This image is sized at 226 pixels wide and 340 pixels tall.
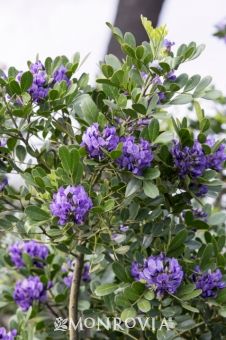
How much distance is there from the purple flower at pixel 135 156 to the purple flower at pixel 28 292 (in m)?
0.50

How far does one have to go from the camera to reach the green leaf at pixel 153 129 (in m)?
1.03

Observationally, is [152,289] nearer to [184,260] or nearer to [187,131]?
[184,260]

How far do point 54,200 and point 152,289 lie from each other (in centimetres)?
26

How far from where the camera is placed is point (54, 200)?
1010 millimetres

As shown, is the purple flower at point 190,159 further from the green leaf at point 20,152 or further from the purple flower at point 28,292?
the purple flower at point 28,292

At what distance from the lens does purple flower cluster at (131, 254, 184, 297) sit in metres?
1.07

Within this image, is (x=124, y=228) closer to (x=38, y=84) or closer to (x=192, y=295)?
(x=192, y=295)

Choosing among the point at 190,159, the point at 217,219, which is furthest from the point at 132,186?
the point at 217,219

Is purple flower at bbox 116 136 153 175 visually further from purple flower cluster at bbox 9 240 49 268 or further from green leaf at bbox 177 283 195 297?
purple flower cluster at bbox 9 240 49 268

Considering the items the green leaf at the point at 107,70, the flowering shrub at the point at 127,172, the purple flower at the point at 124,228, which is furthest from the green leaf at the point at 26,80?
the purple flower at the point at 124,228

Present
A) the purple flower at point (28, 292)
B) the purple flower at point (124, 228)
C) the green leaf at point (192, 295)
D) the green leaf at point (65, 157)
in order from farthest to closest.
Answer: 1. the purple flower at point (28, 292)
2. the purple flower at point (124, 228)
3. the green leaf at point (192, 295)
4. the green leaf at point (65, 157)

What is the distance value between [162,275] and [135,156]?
9.1 inches

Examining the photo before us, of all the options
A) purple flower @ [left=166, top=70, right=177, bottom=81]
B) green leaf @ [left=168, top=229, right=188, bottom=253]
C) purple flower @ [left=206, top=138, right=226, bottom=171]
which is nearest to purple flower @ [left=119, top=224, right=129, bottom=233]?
green leaf @ [left=168, top=229, right=188, bottom=253]

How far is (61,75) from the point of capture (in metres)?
1.16
